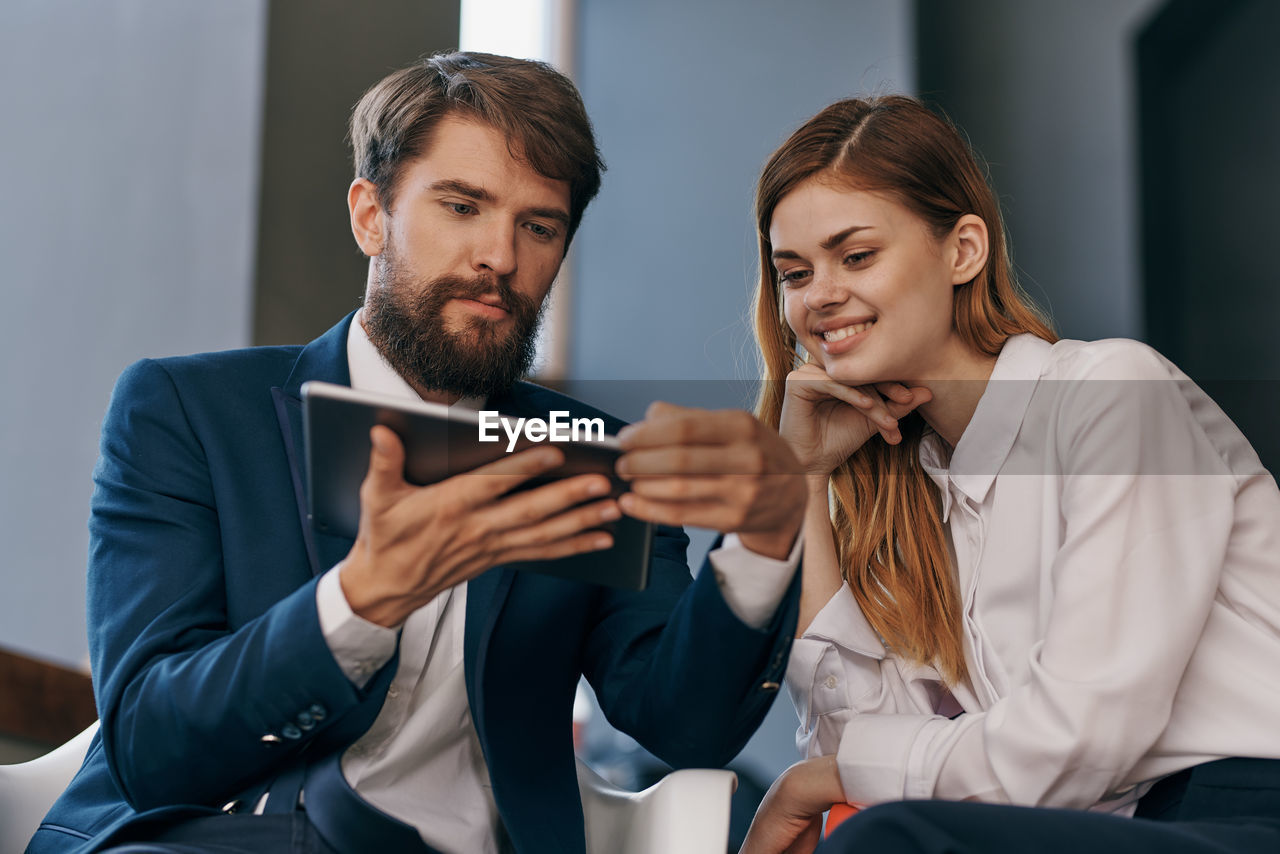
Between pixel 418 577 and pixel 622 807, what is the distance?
0.56 meters

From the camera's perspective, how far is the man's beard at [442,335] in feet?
5.51

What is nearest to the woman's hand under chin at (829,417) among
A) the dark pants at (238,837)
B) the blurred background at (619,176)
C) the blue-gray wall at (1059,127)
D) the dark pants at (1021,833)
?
the blurred background at (619,176)

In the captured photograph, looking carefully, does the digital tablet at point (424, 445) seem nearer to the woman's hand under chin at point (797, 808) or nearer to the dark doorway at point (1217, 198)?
the woman's hand under chin at point (797, 808)

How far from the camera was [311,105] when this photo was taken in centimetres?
349

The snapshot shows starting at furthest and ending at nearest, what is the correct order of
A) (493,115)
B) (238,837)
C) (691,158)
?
(691,158)
(493,115)
(238,837)

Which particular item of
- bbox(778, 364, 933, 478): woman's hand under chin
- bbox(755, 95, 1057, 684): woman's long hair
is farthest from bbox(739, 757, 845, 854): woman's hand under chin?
bbox(778, 364, 933, 478): woman's hand under chin

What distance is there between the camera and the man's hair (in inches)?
68.2

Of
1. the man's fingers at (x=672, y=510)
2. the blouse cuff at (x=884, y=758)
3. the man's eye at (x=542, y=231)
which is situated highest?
the man's eye at (x=542, y=231)

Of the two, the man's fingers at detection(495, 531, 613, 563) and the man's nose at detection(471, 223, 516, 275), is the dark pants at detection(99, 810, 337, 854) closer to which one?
the man's fingers at detection(495, 531, 613, 563)

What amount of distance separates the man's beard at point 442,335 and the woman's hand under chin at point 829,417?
0.44m

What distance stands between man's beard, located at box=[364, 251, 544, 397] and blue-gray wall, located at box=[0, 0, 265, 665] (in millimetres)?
1389

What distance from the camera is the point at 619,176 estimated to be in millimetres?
5520

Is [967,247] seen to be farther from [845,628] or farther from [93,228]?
[93,228]

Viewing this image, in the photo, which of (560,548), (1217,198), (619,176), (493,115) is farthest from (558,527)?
(619,176)
